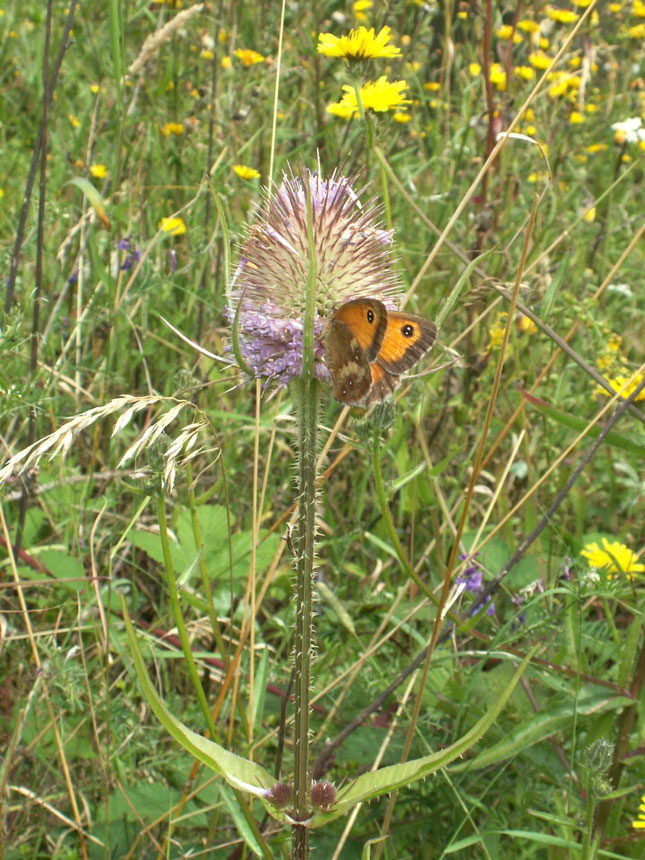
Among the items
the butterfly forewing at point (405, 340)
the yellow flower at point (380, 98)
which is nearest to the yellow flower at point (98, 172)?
the yellow flower at point (380, 98)

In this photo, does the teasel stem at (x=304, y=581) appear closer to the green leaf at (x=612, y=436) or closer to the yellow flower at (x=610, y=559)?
the green leaf at (x=612, y=436)

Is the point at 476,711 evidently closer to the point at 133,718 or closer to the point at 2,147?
the point at 133,718

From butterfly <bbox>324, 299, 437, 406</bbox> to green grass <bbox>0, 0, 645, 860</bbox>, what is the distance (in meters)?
0.15

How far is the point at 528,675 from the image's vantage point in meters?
2.12

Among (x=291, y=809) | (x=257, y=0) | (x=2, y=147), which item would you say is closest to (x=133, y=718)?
(x=291, y=809)

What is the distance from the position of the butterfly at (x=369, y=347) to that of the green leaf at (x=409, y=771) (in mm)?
544

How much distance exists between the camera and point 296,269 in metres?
1.51

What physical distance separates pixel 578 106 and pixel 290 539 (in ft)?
13.7

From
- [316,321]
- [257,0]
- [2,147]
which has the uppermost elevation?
[257,0]

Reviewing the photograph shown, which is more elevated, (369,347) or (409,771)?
(369,347)

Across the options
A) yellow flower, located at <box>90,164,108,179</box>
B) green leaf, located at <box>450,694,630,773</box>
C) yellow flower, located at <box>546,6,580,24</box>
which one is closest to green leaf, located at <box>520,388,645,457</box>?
green leaf, located at <box>450,694,630,773</box>

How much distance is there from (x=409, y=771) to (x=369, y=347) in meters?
0.72

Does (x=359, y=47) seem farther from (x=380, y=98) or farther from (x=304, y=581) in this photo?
(x=304, y=581)

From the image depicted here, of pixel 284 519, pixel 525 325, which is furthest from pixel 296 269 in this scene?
pixel 525 325
